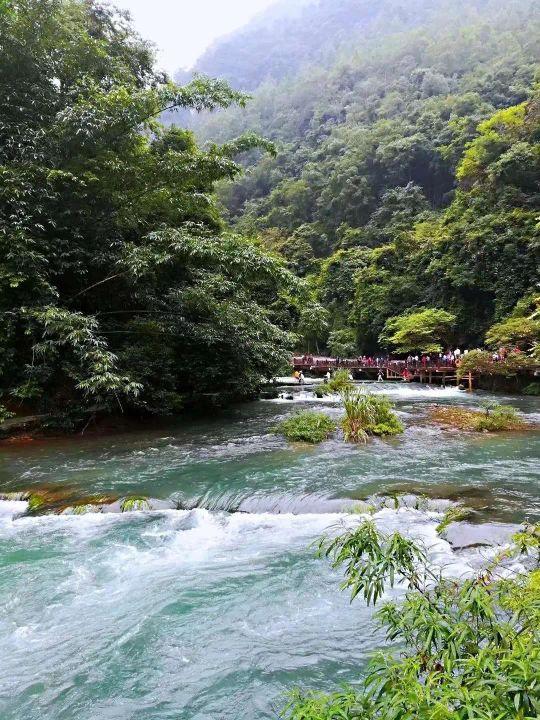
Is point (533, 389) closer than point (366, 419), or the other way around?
point (366, 419)

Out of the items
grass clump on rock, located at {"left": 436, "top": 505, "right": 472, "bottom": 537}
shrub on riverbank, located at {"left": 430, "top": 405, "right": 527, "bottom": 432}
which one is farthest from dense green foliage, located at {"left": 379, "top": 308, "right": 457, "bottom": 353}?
grass clump on rock, located at {"left": 436, "top": 505, "right": 472, "bottom": 537}

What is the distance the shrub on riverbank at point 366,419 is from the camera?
35.6ft

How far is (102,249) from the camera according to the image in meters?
12.6

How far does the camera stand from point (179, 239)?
38.4 ft

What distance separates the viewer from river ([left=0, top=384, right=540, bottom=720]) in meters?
3.57

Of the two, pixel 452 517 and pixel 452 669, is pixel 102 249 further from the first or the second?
pixel 452 669

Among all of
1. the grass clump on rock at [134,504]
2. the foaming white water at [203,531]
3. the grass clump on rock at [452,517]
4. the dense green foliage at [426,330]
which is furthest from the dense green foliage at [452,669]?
the dense green foliage at [426,330]

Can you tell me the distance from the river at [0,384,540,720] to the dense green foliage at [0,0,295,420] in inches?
95.2

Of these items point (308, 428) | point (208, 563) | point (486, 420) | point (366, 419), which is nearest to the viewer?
point (208, 563)

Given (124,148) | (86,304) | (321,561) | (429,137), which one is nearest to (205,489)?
(321,561)

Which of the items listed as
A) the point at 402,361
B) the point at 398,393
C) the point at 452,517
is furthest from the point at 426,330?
the point at 452,517

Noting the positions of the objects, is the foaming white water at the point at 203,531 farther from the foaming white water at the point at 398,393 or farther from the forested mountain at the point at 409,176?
the foaming white water at the point at 398,393

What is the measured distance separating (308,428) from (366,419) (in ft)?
4.47

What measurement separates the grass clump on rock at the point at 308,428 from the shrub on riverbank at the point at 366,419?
44 centimetres
